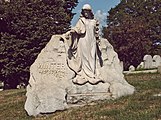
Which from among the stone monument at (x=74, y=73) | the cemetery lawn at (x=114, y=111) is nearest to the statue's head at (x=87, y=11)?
the stone monument at (x=74, y=73)

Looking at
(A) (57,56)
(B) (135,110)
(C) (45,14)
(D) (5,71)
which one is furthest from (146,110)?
(C) (45,14)

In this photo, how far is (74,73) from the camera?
12.8m

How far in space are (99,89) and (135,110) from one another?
112 inches

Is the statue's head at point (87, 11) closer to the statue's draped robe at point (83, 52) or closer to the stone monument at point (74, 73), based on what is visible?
the stone monument at point (74, 73)

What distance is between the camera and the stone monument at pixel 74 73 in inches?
465

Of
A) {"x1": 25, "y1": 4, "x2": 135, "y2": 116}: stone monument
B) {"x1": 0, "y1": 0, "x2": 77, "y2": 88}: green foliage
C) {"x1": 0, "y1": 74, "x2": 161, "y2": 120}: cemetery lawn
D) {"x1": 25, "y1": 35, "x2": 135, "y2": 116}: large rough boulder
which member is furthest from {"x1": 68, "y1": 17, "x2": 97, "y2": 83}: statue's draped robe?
{"x1": 0, "y1": 0, "x2": 77, "y2": 88}: green foliage

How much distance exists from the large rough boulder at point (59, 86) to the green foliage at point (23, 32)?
1586 cm

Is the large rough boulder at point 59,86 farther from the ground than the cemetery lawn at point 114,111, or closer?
farther from the ground

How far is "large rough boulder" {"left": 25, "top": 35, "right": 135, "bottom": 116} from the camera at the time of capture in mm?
11672

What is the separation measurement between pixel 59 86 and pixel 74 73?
788 mm

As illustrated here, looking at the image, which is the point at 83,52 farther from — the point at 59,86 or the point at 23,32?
the point at 23,32

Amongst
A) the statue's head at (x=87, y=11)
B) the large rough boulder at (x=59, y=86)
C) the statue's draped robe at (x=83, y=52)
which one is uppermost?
the statue's head at (x=87, y=11)

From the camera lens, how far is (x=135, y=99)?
12.0m

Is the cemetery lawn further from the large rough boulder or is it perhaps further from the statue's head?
the statue's head
